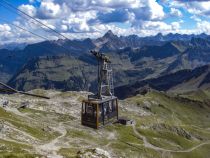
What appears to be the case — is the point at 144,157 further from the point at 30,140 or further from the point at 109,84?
the point at 109,84

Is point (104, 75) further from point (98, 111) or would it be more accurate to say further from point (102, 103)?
point (98, 111)

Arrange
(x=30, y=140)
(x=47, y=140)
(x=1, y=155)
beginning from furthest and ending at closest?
1. (x=47, y=140)
2. (x=30, y=140)
3. (x=1, y=155)

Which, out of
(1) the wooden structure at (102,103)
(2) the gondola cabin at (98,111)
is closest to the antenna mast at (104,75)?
(1) the wooden structure at (102,103)

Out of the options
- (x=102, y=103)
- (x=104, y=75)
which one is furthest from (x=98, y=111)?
(x=104, y=75)

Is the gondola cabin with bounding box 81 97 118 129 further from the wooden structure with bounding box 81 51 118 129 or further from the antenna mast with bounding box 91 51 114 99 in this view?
the antenna mast with bounding box 91 51 114 99

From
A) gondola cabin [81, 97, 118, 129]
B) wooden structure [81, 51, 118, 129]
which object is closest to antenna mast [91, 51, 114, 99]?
wooden structure [81, 51, 118, 129]

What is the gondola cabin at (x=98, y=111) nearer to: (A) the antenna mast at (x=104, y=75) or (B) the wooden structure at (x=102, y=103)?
(B) the wooden structure at (x=102, y=103)

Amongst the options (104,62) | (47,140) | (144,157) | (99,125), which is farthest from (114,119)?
(144,157)
